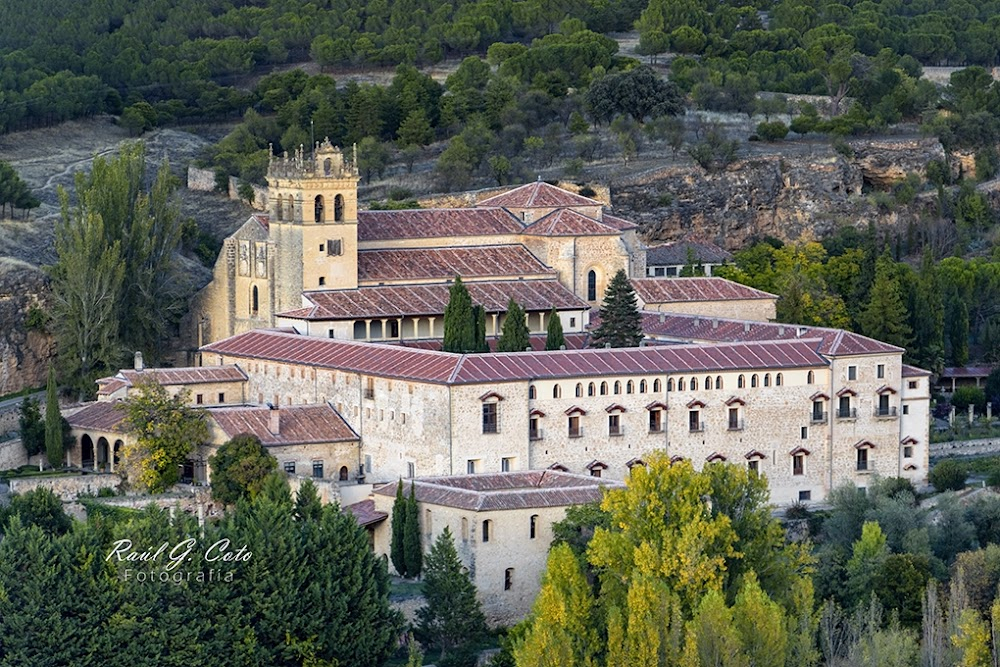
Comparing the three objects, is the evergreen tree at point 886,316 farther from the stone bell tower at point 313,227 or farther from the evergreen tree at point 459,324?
the stone bell tower at point 313,227

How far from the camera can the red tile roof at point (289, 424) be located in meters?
68.6

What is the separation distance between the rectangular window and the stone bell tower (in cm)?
1180

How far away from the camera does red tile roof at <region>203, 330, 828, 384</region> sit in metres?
67.8

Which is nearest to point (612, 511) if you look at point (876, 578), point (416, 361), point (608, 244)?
point (876, 578)

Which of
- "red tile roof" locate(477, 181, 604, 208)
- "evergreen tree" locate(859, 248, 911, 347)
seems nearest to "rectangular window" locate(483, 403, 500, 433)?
"red tile roof" locate(477, 181, 604, 208)

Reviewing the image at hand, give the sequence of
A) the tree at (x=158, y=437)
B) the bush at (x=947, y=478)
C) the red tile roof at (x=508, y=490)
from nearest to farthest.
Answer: the red tile roof at (x=508, y=490)
the tree at (x=158, y=437)
the bush at (x=947, y=478)

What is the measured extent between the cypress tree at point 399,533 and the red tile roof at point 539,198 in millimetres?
22163

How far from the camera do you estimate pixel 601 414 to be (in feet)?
226

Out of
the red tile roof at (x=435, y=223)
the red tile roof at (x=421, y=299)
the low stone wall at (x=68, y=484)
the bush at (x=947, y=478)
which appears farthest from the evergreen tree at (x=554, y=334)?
the low stone wall at (x=68, y=484)

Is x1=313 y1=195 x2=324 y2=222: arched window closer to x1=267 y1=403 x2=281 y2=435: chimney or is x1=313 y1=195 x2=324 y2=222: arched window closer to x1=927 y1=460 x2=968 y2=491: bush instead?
x1=267 y1=403 x2=281 y2=435: chimney

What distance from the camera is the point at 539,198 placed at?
83.4 m

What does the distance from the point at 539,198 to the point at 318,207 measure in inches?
336

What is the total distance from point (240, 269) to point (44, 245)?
9.37 m

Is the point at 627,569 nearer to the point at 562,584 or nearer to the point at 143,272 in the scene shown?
the point at 562,584
